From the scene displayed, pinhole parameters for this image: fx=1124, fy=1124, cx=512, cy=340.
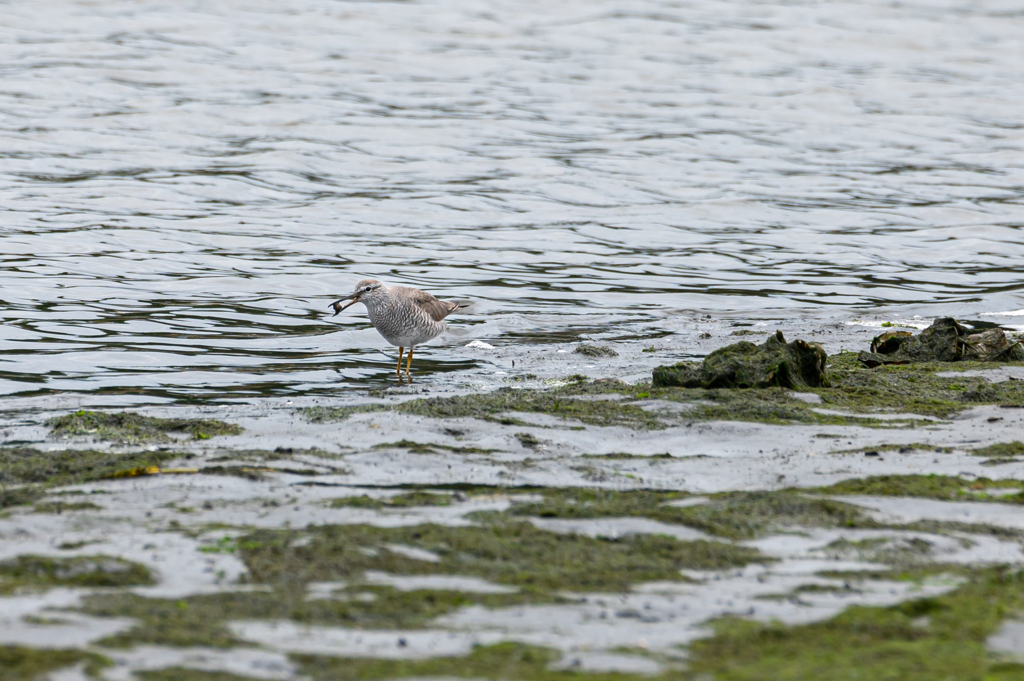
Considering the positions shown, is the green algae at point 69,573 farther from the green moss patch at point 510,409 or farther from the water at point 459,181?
the water at point 459,181

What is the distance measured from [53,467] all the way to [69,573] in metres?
1.60

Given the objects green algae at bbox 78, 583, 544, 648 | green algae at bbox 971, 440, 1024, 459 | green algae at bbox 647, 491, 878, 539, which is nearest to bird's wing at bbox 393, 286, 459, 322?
green algae at bbox 971, 440, 1024, 459

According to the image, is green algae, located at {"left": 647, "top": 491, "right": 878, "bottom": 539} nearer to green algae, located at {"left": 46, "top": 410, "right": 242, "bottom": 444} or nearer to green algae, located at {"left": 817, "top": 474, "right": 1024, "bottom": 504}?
green algae, located at {"left": 817, "top": 474, "right": 1024, "bottom": 504}

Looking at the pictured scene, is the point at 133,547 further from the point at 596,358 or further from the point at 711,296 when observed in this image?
the point at 711,296

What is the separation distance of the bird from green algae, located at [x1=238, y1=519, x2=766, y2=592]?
5606 mm

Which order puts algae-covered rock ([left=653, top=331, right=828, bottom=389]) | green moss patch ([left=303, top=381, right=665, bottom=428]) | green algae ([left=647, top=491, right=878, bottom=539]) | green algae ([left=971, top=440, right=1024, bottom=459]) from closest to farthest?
green algae ([left=647, top=491, right=878, bottom=539])
green algae ([left=971, top=440, right=1024, bottom=459])
green moss patch ([left=303, top=381, right=665, bottom=428])
algae-covered rock ([left=653, top=331, right=828, bottom=389])

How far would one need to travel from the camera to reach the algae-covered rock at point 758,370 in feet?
26.1

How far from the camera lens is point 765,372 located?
796 cm

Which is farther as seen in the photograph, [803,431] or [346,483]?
[803,431]

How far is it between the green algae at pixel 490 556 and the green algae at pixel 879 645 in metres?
0.57

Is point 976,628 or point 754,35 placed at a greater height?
point 754,35

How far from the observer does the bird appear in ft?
33.9

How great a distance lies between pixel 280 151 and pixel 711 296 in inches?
391

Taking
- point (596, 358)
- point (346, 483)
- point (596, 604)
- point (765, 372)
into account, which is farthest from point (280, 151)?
point (596, 604)
